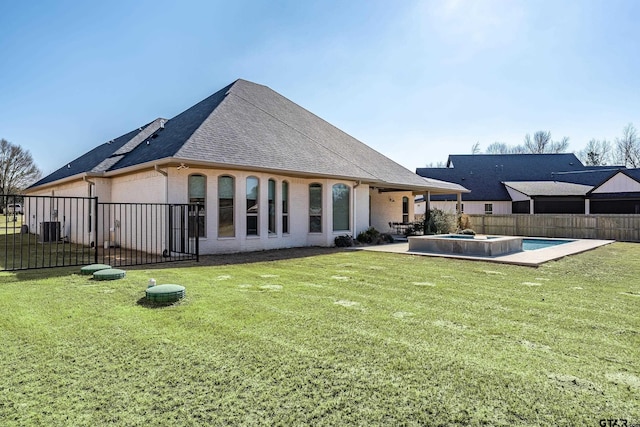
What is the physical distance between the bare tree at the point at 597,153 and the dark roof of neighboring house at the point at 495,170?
23265mm

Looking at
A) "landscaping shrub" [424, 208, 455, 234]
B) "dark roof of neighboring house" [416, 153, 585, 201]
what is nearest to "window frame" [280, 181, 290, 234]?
"landscaping shrub" [424, 208, 455, 234]

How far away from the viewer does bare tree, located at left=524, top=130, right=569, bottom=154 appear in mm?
61938

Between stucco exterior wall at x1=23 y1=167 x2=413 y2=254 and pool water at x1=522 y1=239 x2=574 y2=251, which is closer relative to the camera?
stucco exterior wall at x1=23 y1=167 x2=413 y2=254

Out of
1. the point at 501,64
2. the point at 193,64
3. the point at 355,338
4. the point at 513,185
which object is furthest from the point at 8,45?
the point at 513,185

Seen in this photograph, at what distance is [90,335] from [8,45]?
631 inches

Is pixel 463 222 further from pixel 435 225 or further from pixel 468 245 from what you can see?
pixel 468 245

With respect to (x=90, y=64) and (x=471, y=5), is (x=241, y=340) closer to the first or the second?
(x=471, y=5)

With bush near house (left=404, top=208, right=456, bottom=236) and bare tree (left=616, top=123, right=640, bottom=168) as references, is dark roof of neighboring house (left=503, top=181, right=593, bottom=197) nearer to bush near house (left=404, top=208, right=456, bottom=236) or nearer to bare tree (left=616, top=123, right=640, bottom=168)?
bush near house (left=404, top=208, right=456, bottom=236)

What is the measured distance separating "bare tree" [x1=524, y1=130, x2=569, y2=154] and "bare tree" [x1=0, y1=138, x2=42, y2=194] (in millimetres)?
75670

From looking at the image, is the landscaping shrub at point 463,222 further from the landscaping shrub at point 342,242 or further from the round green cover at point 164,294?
the round green cover at point 164,294

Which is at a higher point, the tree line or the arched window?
the tree line

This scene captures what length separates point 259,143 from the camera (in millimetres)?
13414

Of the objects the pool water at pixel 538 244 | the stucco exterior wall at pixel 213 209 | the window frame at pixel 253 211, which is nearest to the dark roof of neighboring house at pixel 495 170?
the pool water at pixel 538 244

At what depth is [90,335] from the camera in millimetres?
3994
